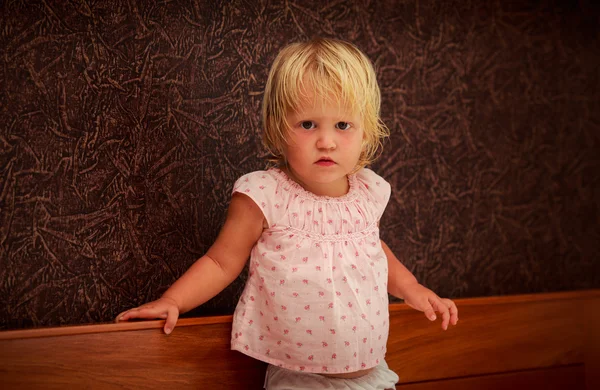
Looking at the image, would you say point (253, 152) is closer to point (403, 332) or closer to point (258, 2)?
point (258, 2)

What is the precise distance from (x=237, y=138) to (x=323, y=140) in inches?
13.0

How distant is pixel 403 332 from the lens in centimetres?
134

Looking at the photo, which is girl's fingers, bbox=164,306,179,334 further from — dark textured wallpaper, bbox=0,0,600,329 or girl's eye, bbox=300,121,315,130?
girl's eye, bbox=300,121,315,130

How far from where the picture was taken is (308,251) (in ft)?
3.65

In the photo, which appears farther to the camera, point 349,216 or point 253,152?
point 253,152

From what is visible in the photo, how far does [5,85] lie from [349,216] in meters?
0.70

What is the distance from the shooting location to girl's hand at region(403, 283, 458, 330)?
1217 mm

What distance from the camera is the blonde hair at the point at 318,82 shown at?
3.63 feet

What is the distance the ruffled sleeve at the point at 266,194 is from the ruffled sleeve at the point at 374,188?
6.9 inches

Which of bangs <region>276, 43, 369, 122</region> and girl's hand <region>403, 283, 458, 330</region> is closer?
bangs <region>276, 43, 369, 122</region>

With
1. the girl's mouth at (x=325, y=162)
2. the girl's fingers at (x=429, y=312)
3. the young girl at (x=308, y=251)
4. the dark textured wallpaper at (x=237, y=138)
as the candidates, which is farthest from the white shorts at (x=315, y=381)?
the girl's mouth at (x=325, y=162)

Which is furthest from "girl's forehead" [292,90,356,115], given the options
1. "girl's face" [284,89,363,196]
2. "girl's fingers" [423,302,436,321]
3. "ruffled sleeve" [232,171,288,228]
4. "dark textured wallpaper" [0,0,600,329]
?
"girl's fingers" [423,302,436,321]

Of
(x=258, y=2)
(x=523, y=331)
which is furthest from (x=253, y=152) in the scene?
(x=523, y=331)

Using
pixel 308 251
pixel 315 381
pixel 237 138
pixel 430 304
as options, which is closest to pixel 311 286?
pixel 308 251
